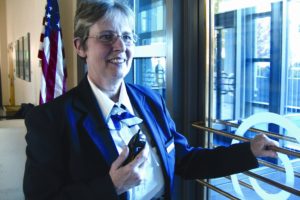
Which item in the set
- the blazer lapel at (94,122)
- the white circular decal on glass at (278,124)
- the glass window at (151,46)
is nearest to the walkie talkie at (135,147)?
the blazer lapel at (94,122)

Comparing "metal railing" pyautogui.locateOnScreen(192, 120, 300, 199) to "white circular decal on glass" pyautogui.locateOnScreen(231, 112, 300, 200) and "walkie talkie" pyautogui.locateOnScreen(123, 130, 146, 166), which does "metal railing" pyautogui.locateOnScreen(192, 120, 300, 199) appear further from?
"walkie talkie" pyautogui.locateOnScreen(123, 130, 146, 166)

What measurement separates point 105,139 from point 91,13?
44 centimetres

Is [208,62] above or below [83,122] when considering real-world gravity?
above

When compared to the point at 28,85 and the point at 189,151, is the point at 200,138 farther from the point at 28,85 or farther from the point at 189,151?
the point at 28,85

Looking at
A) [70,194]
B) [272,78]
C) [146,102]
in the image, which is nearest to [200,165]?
[146,102]

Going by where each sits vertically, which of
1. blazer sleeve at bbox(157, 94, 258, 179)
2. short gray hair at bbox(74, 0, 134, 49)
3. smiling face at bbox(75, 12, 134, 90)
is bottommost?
blazer sleeve at bbox(157, 94, 258, 179)

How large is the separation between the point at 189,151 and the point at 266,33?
59cm

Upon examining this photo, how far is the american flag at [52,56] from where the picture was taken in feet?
9.80

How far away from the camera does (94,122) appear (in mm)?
1166

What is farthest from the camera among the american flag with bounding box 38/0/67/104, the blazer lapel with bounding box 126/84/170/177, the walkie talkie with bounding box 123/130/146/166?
the american flag with bounding box 38/0/67/104

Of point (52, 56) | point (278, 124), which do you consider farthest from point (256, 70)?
point (52, 56)

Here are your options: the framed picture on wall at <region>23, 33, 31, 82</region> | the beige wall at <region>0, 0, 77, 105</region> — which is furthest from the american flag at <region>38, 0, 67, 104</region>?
the framed picture on wall at <region>23, 33, 31, 82</region>

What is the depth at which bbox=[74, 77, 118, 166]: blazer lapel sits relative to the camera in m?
1.12

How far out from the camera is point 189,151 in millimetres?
1442
